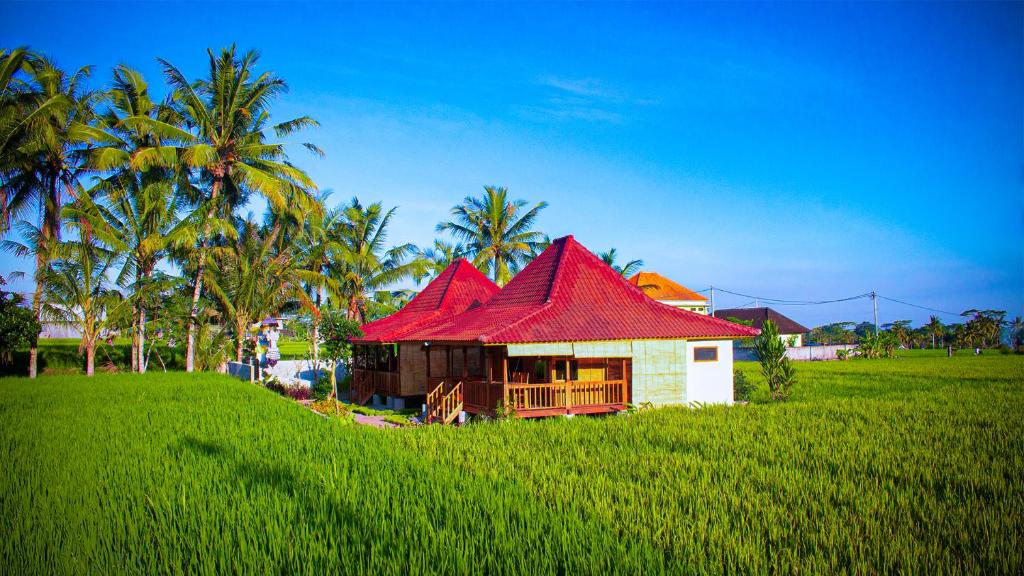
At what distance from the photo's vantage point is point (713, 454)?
848 centimetres

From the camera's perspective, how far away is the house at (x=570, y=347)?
13648 millimetres

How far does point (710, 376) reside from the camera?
51.0 ft

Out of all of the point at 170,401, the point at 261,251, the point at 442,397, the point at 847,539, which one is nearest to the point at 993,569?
the point at 847,539

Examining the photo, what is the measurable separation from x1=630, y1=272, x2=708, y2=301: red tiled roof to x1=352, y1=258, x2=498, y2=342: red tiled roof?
25732 mm

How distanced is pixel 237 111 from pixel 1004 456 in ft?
76.3

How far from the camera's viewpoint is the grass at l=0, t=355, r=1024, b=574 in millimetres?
4457

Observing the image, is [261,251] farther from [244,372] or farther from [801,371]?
[801,371]

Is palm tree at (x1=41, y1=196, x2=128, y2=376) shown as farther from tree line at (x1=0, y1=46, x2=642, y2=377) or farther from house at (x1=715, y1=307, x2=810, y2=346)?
house at (x1=715, y1=307, x2=810, y2=346)

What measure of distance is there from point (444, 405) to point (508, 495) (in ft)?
26.3

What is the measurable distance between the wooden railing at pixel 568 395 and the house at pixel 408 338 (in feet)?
11.5

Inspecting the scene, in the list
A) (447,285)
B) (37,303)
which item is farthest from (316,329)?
(37,303)

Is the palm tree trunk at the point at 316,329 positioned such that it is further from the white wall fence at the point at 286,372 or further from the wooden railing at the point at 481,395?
the wooden railing at the point at 481,395

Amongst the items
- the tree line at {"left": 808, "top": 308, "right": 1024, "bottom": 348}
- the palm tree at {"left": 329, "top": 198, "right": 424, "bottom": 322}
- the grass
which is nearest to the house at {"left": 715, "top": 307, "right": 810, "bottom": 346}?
the tree line at {"left": 808, "top": 308, "right": 1024, "bottom": 348}

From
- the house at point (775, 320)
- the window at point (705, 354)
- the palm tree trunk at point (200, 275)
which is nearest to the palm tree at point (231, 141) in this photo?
the palm tree trunk at point (200, 275)
